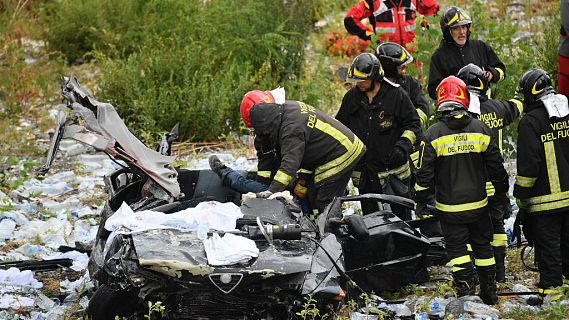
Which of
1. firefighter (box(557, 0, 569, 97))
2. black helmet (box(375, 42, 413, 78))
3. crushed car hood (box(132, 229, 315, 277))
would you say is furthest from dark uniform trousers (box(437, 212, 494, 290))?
firefighter (box(557, 0, 569, 97))

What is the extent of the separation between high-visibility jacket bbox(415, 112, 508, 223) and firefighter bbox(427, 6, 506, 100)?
214 cm

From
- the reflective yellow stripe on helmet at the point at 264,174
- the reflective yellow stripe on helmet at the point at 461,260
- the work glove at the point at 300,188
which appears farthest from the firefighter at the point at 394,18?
the reflective yellow stripe on helmet at the point at 461,260

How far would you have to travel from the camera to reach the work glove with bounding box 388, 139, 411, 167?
7898 mm

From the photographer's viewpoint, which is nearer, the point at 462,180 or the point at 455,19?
the point at 462,180

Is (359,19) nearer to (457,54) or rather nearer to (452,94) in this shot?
(457,54)

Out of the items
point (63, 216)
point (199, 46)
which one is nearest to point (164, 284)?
point (63, 216)

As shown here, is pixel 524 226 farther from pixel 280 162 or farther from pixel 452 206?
pixel 280 162

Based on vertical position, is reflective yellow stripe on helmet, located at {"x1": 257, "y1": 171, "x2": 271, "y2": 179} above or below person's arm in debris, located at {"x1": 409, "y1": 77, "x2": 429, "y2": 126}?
below

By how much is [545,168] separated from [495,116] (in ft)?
2.70

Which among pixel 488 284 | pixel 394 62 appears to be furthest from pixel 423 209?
pixel 394 62

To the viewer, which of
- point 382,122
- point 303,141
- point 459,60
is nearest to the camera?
point 303,141

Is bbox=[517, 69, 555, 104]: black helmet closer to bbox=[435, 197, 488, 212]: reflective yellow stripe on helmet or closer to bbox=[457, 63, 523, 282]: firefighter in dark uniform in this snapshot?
bbox=[457, 63, 523, 282]: firefighter in dark uniform

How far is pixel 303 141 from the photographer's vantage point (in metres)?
7.27

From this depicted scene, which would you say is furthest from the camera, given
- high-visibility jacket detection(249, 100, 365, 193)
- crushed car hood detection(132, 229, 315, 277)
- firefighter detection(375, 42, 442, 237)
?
firefighter detection(375, 42, 442, 237)
